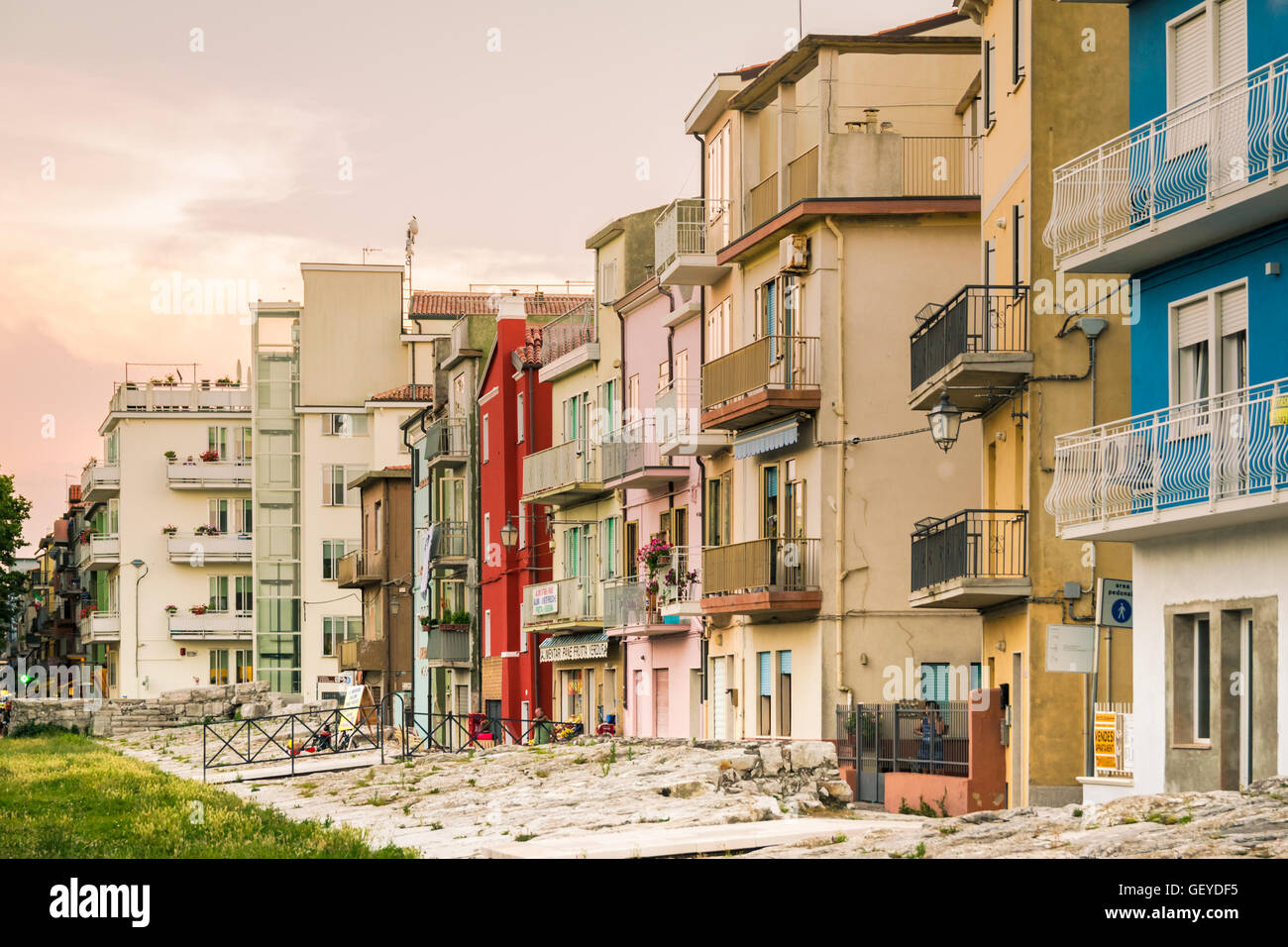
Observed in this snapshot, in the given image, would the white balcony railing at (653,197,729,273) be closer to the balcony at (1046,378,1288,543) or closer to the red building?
the red building

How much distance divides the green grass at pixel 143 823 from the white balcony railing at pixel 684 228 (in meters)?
14.9

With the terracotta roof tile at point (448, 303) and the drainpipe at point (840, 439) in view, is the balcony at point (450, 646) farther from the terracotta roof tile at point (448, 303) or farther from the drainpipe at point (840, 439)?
the drainpipe at point (840, 439)

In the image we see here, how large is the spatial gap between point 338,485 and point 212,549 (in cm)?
1050

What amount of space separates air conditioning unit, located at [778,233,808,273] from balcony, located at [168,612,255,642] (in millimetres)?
65328

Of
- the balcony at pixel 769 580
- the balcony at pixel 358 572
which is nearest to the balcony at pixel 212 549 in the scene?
the balcony at pixel 358 572

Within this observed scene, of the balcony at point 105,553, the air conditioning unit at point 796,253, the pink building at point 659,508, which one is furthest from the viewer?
the balcony at point 105,553

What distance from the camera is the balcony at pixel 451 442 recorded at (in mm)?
62719

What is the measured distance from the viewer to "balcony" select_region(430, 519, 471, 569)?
62.2 metres

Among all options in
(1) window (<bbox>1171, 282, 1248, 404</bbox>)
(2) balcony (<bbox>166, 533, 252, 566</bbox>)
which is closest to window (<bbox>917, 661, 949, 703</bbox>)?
(1) window (<bbox>1171, 282, 1248, 404</bbox>)

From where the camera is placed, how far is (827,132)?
36.0 metres

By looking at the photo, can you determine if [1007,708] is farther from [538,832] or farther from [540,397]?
[540,397]

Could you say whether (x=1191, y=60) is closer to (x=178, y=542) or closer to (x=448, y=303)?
(x=448, y=303)

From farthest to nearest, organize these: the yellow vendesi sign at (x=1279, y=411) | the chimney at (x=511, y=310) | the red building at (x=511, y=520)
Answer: the chimney at (x=511, y=310), the red building at (x=511, y=520), the yellow vendesi sign at (x=1279, y=411)

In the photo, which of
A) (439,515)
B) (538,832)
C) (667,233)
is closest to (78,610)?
(439,515)
